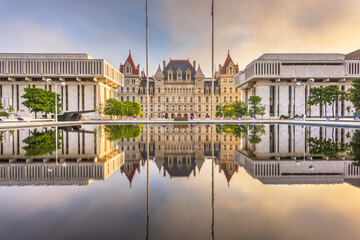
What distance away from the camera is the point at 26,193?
4012mm

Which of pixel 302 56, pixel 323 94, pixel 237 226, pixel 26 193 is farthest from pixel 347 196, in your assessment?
pixel 302 56

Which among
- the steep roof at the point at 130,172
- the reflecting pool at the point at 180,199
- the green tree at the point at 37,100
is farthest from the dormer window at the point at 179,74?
the steep roof at the point at 130,172

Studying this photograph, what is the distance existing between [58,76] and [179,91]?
34.1 meters

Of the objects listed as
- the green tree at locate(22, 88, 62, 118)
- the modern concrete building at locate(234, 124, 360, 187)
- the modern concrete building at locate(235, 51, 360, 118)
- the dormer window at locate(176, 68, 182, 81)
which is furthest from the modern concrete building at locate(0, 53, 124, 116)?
the modern concrete building at locate(234, 124, 360, 187)

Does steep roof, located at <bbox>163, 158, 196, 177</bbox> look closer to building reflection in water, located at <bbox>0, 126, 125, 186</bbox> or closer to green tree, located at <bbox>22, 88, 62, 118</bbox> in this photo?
building reflection in water, located at <bbox>0, 126, 125, 186</bbox>

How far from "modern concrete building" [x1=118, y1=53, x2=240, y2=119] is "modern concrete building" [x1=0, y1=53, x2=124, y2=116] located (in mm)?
13922

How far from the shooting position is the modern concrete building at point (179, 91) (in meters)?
65.9

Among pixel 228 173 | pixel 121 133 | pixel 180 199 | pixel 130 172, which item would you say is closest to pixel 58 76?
pixel 121 133

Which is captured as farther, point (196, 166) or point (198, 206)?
point (196, 166)

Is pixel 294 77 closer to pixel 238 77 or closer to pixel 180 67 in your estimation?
pixel 238 77

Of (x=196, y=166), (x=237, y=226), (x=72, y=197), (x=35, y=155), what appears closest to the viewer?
(x=237, y=226)

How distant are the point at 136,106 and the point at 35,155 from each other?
140ft

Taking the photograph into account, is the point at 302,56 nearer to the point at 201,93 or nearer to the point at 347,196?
the point at 201,93

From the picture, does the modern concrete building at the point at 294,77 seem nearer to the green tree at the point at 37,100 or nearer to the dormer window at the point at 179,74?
the dormer window at the point at 179,74
